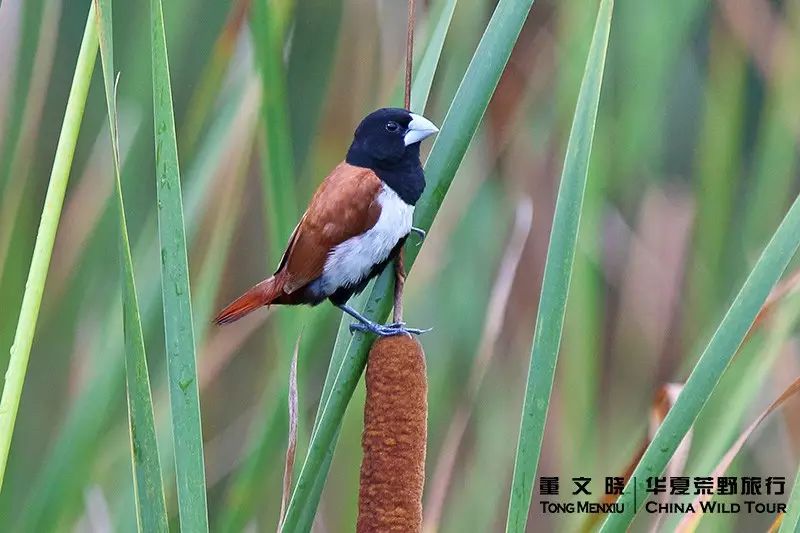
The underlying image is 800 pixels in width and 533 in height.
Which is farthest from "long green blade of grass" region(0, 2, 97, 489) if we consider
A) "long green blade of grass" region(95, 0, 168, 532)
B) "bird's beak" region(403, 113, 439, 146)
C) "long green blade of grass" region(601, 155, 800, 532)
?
"long green blade of grass" region(601, 155, 800, 532)

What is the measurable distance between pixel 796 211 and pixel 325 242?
56 centimetres

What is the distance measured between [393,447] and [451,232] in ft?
2.14

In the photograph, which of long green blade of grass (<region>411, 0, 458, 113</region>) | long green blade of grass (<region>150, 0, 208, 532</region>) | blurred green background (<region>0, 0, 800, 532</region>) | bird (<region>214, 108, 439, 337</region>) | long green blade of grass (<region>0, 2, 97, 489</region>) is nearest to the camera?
long green blade of grass (<region>150, 0, 208, 532</region>)

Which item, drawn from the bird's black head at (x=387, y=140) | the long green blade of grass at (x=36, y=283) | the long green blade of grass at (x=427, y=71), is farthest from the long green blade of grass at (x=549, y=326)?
the long green blade of grass at (x=36, y=283)

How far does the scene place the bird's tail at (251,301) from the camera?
1141 millimetres

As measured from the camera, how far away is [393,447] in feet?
2.66

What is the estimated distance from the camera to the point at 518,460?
814mm

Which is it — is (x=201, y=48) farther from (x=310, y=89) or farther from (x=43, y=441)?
(x=43, y=441)

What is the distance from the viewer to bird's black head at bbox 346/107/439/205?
1158 mm

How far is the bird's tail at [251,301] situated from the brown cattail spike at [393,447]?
1.15ft

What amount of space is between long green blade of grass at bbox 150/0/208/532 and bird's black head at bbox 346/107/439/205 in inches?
16.2

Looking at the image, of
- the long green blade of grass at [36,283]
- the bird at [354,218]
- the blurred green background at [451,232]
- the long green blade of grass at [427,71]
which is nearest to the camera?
the long green blade of grass at [36,283]

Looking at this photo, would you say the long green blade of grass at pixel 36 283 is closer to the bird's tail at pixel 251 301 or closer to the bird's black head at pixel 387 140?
the bird's tail at pixel 251 301

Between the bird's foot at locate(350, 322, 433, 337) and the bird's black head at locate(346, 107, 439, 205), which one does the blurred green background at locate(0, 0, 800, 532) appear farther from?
the bird's foot at locate(350, 322, 433, 337)
